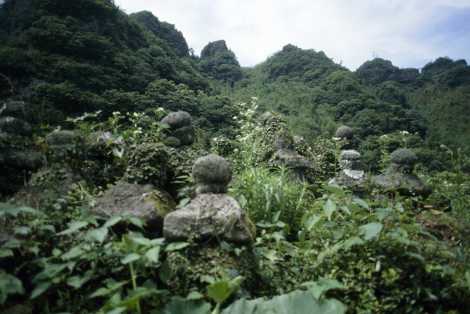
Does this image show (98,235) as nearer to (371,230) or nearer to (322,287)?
(322,287)

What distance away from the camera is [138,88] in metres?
21.5

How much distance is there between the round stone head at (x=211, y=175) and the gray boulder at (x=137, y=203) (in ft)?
1.45

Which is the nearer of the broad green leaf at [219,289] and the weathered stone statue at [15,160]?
the broad green leaf at [219,289]

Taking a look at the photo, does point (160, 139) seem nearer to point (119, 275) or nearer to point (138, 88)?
point (119, 275)

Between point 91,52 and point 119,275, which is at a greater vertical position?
point 91,52

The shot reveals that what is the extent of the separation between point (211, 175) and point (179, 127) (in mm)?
2913

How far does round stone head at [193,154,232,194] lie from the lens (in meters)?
2.89

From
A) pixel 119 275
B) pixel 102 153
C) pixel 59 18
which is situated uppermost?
pixel 59 18

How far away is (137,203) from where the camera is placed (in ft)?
9.92

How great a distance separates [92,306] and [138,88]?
20627 millimetres

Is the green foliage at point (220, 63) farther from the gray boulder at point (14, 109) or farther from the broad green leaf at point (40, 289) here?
the broad green leaf at point (40, 289)

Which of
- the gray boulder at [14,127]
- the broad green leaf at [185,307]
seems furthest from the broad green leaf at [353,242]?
the gray boulder at [14,127]

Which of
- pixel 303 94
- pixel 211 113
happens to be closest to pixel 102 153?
pixel 211 113

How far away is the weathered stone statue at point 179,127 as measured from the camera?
5551mm
